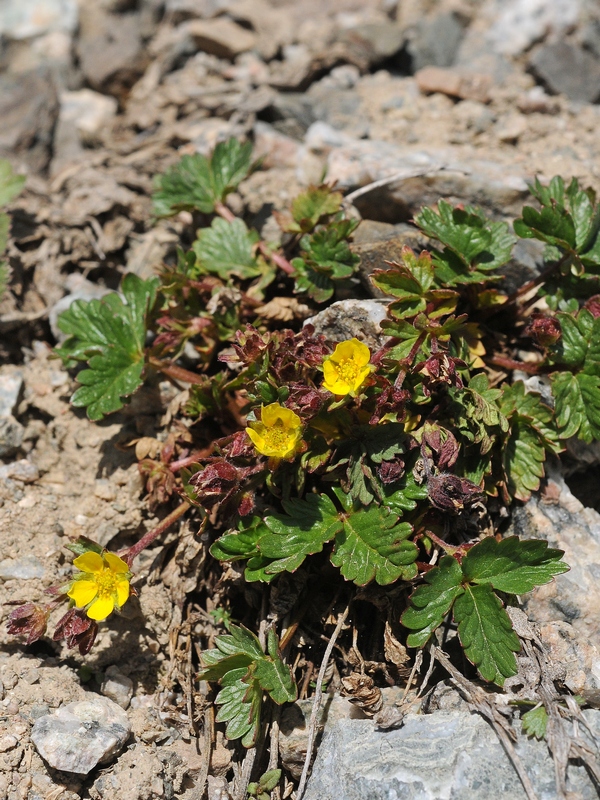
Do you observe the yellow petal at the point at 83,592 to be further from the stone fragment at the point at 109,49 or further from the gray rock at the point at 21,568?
the stone fragment at the point at 109,49

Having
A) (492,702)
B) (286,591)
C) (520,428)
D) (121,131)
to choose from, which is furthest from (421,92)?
(492,702)

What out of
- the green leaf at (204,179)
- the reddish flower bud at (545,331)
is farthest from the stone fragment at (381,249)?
the green leaf at (204,179)

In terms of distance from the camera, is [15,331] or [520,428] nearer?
[520,428]

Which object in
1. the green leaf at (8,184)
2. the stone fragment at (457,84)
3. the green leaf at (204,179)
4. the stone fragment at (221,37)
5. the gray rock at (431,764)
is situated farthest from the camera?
the stone fragment at (221,37)

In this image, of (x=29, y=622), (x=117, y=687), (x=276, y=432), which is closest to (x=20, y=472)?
(x=29, y=622)

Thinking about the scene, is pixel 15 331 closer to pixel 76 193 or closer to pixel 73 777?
pixel 76 193

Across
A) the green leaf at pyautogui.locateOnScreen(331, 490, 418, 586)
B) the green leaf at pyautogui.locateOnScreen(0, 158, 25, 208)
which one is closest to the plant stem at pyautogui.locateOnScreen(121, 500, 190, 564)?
the green leaf at pyautogui.locateOnScreen(331, 490, 418, 586)
